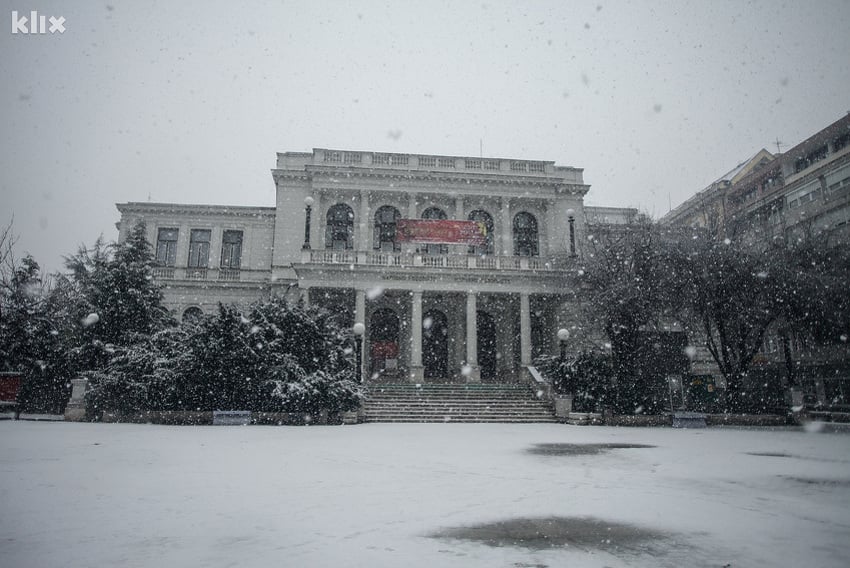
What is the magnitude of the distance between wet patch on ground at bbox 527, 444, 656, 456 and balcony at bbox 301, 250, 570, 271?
1545 cm

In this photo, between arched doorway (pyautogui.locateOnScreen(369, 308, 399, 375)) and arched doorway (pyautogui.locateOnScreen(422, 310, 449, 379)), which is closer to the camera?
arched doorway (pyautogui.locateOnScreen(369, 308, 399, 375))

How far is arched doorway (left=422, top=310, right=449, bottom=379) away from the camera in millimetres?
30453

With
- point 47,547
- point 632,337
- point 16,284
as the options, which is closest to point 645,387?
point 632,337

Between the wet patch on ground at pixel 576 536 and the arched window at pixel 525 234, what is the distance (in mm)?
28133

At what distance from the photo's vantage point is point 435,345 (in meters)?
30.9

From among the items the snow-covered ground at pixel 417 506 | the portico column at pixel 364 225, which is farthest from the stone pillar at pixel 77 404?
the portico column at pixel 364 225

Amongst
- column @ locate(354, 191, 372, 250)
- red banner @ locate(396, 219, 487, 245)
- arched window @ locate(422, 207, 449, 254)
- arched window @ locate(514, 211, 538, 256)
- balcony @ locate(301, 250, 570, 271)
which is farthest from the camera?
arched window @ locate(514, 211, 538, 256)

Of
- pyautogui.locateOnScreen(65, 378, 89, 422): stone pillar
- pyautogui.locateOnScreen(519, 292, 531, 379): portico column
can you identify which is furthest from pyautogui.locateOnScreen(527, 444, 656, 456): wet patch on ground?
pyautogui.locateOnScreen(65, 378, 89, 422): stone pillar

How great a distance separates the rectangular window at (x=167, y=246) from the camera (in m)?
32.3

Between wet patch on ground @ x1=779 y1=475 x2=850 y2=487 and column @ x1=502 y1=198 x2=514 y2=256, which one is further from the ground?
column @ x1=502 y1=198 x2=514 y2=256

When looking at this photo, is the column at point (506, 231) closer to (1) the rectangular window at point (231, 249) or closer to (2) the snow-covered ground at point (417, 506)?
(1) the rectangular window at point (231, 249)

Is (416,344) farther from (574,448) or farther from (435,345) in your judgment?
(574,448)

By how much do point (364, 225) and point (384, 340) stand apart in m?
6.80

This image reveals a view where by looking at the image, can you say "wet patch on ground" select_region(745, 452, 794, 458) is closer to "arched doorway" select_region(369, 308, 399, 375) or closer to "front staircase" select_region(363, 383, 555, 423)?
"front staircase" select_region(363, 383, 555, 423)
